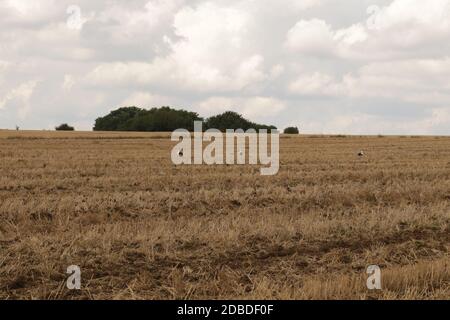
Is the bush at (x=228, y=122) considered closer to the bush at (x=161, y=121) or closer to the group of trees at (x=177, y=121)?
the group of trees at (x=177, y=121)

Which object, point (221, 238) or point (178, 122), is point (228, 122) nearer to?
point (178, 122)

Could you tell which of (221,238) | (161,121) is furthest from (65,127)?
(221,238)

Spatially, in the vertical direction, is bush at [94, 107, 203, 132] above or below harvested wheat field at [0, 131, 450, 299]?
above

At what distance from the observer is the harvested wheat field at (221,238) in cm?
639

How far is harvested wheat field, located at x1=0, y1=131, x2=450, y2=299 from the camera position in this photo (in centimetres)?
639

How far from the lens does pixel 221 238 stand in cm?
837

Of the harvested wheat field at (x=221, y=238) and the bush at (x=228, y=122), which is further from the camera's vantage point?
the bush at (x=228, y=122)

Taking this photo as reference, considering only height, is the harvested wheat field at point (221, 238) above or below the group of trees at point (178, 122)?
below

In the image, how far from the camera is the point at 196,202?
40.9ft

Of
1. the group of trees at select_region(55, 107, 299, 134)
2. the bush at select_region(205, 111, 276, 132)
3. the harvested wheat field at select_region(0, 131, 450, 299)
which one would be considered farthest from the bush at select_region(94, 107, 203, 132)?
the harvested wheat field at select_region(0, 131, 450, 299)

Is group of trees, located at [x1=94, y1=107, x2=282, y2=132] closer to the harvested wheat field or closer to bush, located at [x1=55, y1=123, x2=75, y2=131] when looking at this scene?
bush, located at [x1=55, y1=123, x2=75, y2=131]

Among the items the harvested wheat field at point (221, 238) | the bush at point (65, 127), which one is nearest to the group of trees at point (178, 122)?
the bush at point (65, 127)

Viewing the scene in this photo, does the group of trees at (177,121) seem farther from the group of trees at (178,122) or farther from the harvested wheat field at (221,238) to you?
the harvested wheat field at (221,238)
